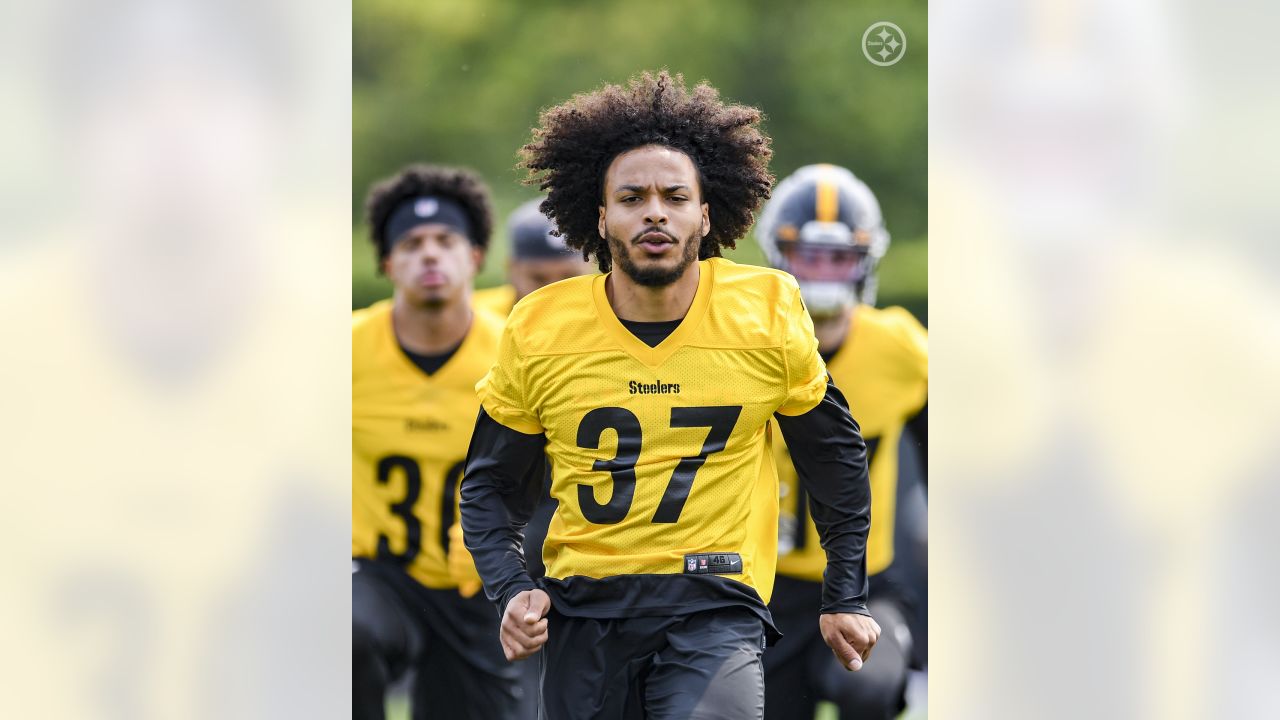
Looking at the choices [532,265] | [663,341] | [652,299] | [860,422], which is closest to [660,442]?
[663,341]

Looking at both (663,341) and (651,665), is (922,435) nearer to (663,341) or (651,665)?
(663,341)

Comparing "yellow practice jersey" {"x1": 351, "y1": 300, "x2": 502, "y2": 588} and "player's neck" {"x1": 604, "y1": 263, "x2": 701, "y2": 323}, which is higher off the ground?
"player's neck" {"x1": 604, "y1": 263, "x2": 701, "y2": 323}

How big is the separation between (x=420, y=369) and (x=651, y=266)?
1.66m

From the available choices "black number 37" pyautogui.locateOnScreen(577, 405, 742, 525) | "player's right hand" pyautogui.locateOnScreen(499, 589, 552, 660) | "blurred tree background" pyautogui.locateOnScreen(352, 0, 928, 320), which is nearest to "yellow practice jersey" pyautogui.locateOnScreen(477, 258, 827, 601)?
"black number 37" pyautogui.locateOnScreen(577, 405, 742, 525)

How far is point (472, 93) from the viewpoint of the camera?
4.91 metres

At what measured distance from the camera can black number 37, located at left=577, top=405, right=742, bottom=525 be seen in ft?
12.5

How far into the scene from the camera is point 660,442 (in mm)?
3844

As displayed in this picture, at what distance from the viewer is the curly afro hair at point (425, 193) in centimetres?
502

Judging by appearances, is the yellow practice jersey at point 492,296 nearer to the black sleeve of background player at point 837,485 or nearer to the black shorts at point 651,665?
the black sleeve of background player at point 837,485

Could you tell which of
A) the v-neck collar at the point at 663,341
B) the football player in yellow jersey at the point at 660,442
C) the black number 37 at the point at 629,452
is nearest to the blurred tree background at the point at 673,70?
the football player in yellow jersey at the point at 660,442

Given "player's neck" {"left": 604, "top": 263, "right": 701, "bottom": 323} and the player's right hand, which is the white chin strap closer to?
"player's neck" {"left": 604, "top": 263, "right": 701, "bottom": 323}
